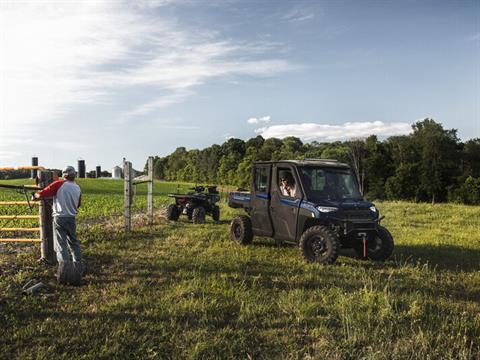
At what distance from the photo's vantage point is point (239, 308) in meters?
5.76

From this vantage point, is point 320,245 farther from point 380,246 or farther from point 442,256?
point 442,256

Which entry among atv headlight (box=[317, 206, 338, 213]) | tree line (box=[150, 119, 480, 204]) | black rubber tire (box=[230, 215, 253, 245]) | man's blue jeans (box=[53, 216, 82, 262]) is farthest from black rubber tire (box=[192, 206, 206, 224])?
tree line (box=[150, 119, 480, 204])

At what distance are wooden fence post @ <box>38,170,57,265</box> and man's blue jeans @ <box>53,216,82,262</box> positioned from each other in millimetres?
1129

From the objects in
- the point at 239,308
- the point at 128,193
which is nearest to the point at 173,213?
the point at 128,193

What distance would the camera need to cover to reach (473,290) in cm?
705

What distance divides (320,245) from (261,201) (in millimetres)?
2162

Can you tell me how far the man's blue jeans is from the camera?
7227 millimetres

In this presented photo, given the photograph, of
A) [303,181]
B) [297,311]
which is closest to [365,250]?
[303,181]

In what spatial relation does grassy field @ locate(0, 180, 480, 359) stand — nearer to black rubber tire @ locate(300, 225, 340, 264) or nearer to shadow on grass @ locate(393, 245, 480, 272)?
shadow on grass @ locate(393, 245, 480, 272)

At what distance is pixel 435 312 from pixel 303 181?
13.3 ft

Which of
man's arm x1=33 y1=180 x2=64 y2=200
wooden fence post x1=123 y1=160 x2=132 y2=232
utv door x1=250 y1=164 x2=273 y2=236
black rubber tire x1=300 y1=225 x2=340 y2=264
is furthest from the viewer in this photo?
wooden fence post x1=123 y1=160 x2=132 y2=232

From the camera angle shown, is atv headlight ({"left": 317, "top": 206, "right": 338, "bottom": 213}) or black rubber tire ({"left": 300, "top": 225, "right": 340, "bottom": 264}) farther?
atv headlight ({"left": 317, "top": 206, "right": 338, "bottom": 213})

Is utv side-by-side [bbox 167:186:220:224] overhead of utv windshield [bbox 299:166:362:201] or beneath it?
beneath

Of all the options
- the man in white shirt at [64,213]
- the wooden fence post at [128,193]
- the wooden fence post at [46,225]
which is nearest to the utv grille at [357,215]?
the man in white shirt at [64,213]
